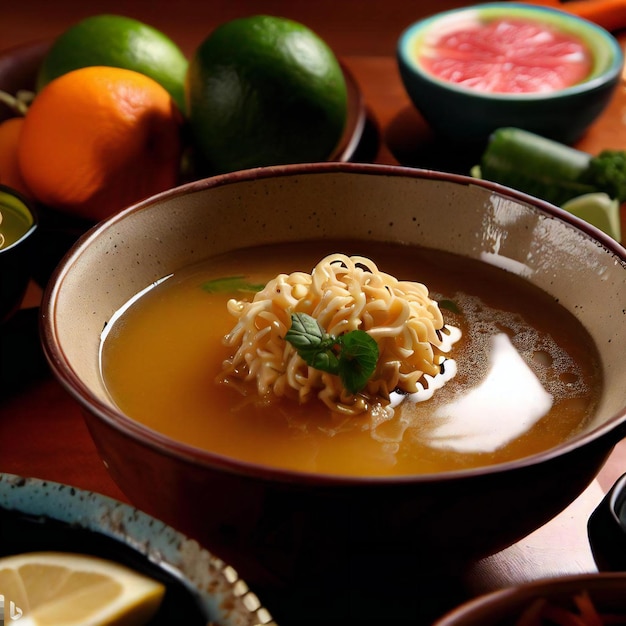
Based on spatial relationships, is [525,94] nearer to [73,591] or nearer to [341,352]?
[341,352]

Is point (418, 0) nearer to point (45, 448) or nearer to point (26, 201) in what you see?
point (26, 201)

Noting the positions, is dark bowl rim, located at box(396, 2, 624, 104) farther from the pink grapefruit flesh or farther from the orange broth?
the orange broth

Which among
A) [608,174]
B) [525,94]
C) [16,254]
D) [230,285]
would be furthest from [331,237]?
[525,94]

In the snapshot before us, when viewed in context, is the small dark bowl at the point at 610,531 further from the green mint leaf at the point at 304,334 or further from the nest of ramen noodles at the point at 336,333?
the green mint leaf at the point at 304,334

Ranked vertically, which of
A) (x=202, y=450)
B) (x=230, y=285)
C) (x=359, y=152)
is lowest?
(x=359, y=152)

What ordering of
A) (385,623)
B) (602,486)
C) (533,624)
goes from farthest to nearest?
(602,486), (385,623), (533,624)

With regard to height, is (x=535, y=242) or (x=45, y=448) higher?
(x=535, y=242)

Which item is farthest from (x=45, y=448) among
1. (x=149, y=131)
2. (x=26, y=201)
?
(x=149, y=131)

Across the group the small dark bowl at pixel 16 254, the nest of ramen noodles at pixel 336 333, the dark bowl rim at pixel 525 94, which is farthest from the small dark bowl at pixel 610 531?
the dark bowl rim at pixel 525 94
